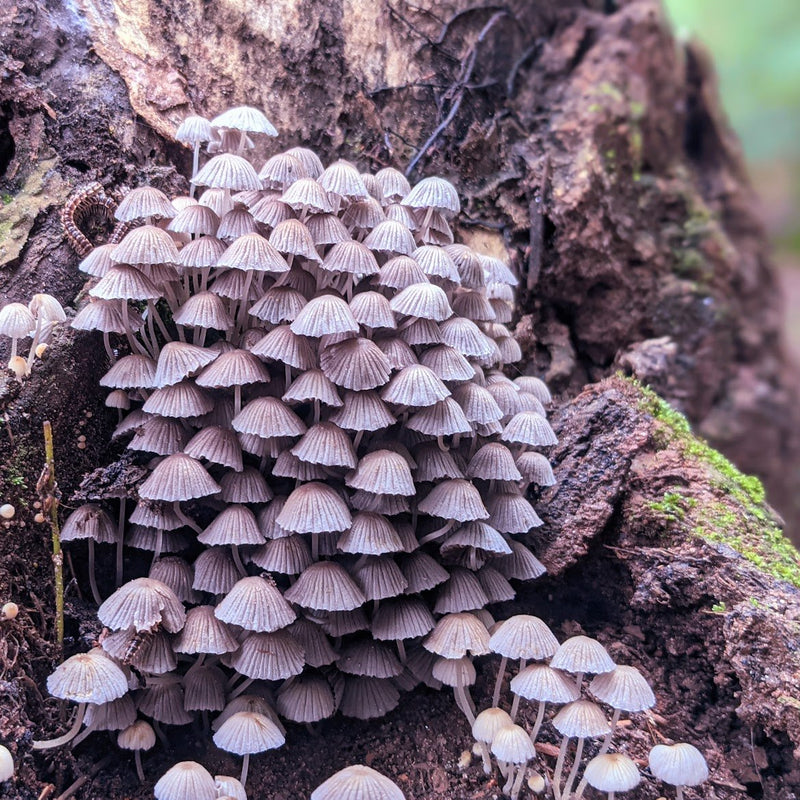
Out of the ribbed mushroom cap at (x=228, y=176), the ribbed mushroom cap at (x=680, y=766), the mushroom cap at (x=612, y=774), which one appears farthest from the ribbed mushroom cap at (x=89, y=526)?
the ribbed mushroom cap at (x=680, y=766)

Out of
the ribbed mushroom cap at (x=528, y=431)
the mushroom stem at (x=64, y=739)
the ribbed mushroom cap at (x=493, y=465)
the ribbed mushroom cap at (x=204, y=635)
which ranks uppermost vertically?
the ribbed mushroom cap at (x=528, y=431)

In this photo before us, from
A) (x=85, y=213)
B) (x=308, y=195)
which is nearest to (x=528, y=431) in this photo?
(x=308, y=195)

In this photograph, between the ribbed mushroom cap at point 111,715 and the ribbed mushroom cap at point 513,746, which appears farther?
the ribbed mushroom cap at point 111,715

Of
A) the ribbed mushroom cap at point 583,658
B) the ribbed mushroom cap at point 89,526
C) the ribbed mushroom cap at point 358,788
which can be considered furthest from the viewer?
the ribbed mushroom cap at point 89,526

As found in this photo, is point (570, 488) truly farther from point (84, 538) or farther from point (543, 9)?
point (543, 9)

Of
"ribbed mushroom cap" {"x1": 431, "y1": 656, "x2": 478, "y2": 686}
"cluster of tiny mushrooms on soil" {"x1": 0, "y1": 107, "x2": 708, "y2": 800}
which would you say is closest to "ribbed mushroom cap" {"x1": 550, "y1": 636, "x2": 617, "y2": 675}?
"cluster of tiny mushrooms on soil" {"x1": 0, "y1": 107, "x2": 708, "y2": 800}

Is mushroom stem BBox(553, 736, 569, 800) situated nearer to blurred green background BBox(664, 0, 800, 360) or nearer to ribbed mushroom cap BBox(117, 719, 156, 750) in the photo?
ribbed mushroom cap BBox(117, 719, 156, 750)

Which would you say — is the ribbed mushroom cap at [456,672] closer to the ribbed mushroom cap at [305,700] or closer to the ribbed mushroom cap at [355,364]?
the ribbed mushroom cap at [305,700]
